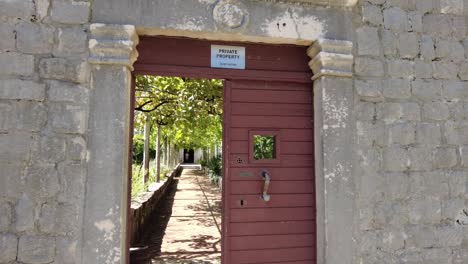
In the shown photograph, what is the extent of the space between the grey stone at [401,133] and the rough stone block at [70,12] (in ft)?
9.69

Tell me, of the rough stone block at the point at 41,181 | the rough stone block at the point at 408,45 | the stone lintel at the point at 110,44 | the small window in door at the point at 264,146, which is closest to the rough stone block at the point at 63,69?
the stone lintel at the point at 110,44

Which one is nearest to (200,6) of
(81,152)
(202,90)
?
(81,152)

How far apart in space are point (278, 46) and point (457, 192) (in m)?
2.27

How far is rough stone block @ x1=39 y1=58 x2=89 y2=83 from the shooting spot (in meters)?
2.84

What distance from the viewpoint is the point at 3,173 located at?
271 centimetres

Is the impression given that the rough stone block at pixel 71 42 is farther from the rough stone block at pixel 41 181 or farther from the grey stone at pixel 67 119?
the rough stone block at pixel 41 181

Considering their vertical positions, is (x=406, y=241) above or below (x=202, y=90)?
below

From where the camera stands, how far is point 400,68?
3404 millimetres

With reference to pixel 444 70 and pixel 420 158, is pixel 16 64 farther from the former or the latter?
pixel 444 70

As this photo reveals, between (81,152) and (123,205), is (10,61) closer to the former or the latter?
(81,152)

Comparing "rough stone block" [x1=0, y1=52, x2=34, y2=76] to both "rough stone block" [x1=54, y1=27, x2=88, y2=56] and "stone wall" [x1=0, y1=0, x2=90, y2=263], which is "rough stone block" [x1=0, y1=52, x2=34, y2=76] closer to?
"stone wall" [x1=0, y1=0, x2=90, y2=263]

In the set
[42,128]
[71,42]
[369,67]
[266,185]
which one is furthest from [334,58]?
[42,128]

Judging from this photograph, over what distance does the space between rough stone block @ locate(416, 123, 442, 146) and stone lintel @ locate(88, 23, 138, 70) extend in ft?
9.21

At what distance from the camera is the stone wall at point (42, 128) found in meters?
2.71
